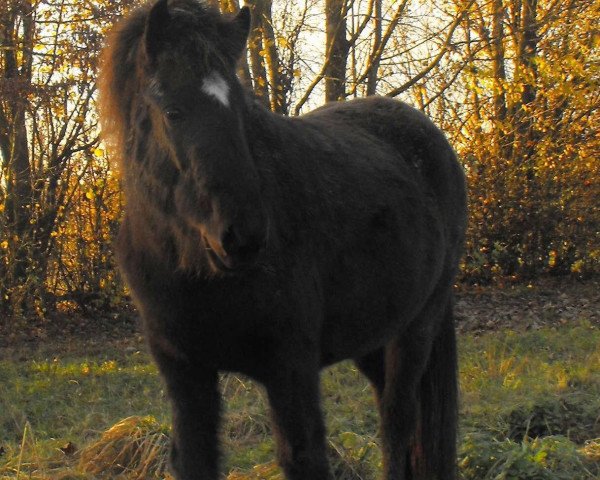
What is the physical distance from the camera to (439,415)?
4.62 metres

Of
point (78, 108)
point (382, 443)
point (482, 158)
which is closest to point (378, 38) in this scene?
point (482, 158)

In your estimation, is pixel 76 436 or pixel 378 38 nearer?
pixel 76 436

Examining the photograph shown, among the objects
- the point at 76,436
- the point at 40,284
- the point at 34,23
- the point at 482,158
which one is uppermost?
the point at 34,23

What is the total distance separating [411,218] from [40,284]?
8565mm

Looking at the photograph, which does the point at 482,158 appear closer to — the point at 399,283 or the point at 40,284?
the point at 40,284

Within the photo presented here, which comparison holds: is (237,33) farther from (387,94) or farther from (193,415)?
(387,94)

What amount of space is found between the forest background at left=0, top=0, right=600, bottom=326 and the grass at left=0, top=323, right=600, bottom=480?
2.65 metres

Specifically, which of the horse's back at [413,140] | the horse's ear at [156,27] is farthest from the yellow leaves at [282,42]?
the horse's ear at [156,27]

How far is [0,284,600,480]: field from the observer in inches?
181

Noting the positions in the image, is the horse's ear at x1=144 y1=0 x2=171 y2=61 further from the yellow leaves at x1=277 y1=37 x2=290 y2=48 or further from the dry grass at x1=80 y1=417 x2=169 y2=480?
the yellow leaves at x1=277 y1=37 x2=290 y2=48

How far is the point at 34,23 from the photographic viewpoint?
10.8 m

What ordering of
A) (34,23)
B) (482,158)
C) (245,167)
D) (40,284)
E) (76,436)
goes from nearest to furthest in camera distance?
(245,167)
(76,436)
(34,23)
(40,284)
(482,158)

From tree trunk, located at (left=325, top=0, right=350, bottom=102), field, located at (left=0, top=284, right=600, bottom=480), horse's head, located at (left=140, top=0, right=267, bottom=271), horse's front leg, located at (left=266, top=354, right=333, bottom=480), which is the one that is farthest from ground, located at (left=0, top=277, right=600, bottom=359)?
horse's head, located at (left=140, top=0, right=267, bottom=271)

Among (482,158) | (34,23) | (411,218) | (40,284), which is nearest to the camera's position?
(411,218)
